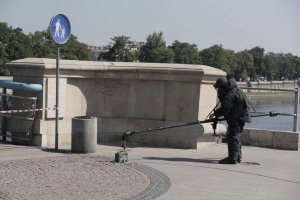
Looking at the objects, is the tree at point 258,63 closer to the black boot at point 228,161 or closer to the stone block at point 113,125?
the stone block at point 113,125

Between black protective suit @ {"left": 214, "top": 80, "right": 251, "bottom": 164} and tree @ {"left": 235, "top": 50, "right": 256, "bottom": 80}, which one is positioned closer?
black protective suit @ {"left": 214, "top": 80, "right": 251, "bottom": 164}

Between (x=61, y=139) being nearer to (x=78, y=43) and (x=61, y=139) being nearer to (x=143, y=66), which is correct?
(x=143, y=66)

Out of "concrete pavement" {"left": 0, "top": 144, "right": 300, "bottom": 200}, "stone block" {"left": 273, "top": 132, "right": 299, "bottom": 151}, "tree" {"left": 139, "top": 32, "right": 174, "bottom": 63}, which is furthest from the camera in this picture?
"tree" {"left": 139, "top": 32, "right": 174, "bottom": 63}

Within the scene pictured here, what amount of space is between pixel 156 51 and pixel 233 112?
91.2 m

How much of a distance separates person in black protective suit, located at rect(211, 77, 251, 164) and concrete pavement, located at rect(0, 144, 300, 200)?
0.24 meters

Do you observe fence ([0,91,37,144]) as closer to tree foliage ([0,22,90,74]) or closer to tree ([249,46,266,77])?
tree foliage ([0,22,90,74])

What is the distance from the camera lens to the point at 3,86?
959 cm

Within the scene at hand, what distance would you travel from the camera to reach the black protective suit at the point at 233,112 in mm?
7953

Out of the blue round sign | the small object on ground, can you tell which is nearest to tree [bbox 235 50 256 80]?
the blue round sign

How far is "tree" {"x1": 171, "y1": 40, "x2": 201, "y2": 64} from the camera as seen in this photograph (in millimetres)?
103812

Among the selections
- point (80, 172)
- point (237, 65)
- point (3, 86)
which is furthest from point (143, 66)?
point (237, 65)

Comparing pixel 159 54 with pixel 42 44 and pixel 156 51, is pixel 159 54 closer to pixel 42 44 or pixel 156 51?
pixel 156 51

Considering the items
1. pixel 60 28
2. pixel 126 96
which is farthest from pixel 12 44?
pixel 60 28

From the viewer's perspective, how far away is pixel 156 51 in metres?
98.8
